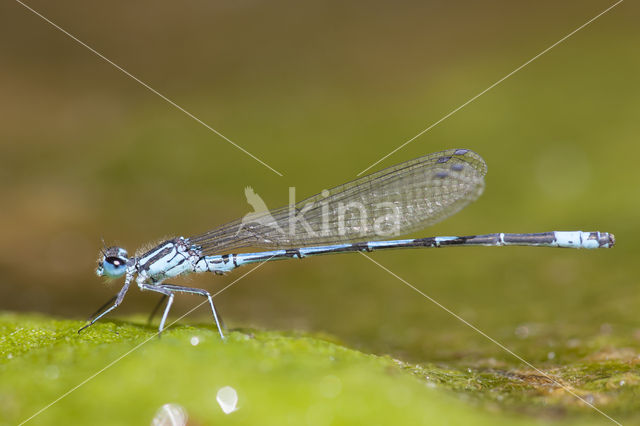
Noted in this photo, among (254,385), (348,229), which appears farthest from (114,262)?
(254,385)

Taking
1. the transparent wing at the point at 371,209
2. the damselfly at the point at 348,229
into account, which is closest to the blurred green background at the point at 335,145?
the damselfly at the point at 348,229

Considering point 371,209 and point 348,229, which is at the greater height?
point 371,209

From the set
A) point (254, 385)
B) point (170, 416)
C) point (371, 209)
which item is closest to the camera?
point (170, 416)

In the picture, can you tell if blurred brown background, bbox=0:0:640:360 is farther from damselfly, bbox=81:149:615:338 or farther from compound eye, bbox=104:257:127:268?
compound eye, bbox=104:257:127:268

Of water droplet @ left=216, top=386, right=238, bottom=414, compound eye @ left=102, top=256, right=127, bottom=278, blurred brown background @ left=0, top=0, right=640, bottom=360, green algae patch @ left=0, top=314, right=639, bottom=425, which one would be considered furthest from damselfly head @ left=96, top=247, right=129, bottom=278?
water droplet @ left=216, top=386, right=238, bottom=414

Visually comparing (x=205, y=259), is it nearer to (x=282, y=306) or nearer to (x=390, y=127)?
(x=282, y=306)

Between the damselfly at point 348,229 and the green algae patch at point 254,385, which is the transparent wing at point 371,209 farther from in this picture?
the green algae patch at point 254,385

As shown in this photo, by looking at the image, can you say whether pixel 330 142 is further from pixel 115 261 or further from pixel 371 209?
pixel 115 261
